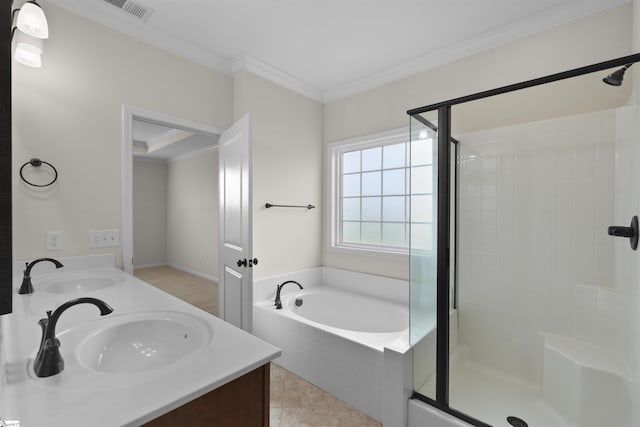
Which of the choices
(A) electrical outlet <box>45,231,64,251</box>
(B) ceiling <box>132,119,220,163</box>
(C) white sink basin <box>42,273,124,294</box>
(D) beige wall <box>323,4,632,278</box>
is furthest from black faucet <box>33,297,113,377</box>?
(B) ceiling <box>132,119,220,163</box>

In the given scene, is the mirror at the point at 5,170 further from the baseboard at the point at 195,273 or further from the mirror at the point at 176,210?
the baseboard at the point at 195,273

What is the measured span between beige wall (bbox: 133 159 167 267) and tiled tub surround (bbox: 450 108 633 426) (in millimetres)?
6070

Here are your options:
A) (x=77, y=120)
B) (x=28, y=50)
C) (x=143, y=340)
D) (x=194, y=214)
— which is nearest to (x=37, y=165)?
(x=77, y=120)

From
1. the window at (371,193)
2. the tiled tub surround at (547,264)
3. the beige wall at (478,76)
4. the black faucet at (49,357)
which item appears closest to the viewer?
the black faucet at (49,357)

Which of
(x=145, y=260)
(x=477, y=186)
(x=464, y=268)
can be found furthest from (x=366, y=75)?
(x=145, y=260)

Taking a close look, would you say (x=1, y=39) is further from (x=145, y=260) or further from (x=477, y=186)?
(x=145, y=260)

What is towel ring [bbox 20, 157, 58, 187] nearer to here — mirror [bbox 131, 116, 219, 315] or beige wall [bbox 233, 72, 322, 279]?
beige wall [bbox 233, 72, 322, 279]

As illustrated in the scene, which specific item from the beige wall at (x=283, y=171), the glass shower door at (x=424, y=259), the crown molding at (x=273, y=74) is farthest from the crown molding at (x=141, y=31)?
the glass shower door at (x=424, y=259)

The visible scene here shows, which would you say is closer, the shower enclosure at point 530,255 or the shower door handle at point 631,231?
the shower door handle at point 631,231

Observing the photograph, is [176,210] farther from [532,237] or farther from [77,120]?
[532,237]

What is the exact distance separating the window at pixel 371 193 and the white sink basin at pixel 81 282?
2053 mm

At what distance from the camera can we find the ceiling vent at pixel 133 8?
6.28 ft

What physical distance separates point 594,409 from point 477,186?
135 centimetres

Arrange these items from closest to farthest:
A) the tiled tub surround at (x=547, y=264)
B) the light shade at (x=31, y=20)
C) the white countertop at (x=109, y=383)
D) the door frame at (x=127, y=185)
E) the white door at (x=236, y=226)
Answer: the white countertop at (x=109, y=383), the light shade at (x=31, y=20), the tiled tub surround at (x=547, y=264), the door frame at (x=127, y=185), the white door at (x=236, y=226)
